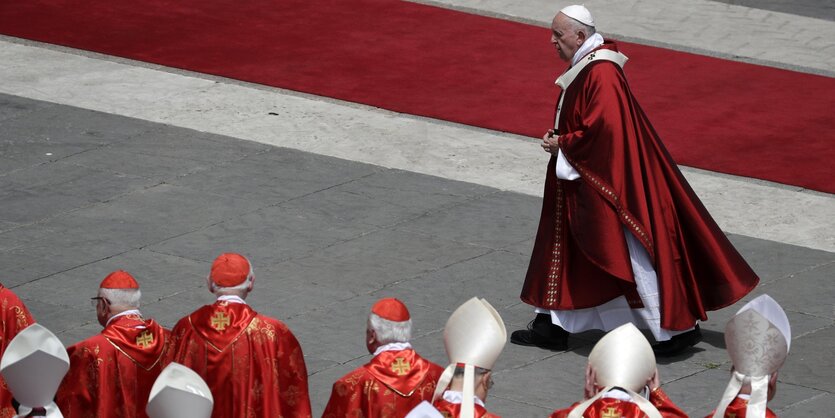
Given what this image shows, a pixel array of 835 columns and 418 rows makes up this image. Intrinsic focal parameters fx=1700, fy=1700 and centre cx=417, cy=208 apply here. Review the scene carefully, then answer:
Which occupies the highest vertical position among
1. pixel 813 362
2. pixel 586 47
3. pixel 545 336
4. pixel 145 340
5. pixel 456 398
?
pixel 586 47

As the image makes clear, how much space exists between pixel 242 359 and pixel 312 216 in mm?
3727

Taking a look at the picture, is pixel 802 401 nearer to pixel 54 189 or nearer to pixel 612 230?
pixel 612 230

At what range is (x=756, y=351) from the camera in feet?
18.1

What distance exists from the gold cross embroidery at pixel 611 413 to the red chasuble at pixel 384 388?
93 centimetres

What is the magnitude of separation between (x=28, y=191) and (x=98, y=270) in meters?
1.49

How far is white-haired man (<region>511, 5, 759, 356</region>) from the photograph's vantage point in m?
8.34

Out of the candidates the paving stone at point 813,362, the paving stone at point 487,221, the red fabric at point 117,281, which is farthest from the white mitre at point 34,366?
the paving stone at point 487,221

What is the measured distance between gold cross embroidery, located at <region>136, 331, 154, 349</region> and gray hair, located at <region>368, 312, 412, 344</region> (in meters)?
1.16

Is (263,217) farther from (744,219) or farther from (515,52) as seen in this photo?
(515,52)

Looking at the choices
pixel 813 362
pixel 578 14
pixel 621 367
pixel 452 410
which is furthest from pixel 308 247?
pixel 621 367

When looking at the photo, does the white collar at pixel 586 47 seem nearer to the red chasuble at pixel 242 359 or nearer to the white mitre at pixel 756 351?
the red chasuble at pixel 242 359

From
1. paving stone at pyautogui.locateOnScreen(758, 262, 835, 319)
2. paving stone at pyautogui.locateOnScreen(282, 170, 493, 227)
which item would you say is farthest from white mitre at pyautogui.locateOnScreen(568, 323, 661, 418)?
paving stone at pyautogui.locateOnScreen(282, 170, 493, 227)

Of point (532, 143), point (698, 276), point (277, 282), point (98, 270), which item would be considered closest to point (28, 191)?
→ point (98, 270)

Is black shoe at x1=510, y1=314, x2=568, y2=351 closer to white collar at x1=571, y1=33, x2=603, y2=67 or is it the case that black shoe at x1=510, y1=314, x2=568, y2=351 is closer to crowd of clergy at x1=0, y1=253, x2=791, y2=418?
white collar at x1=571, y1=33, x2=603, y2=67
